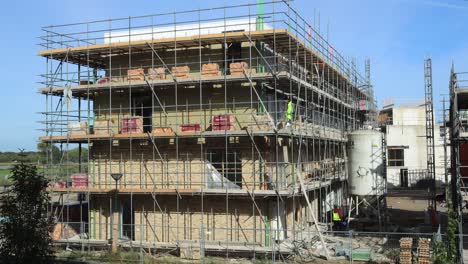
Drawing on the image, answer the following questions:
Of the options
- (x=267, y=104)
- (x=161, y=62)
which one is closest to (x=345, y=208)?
(x=267, y=104)

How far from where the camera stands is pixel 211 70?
22.0 m

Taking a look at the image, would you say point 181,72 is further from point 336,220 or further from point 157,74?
point 336,220

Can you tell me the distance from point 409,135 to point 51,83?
124ft

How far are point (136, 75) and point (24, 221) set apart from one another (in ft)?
36.7

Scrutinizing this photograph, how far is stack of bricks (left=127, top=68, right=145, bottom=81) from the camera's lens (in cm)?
2333

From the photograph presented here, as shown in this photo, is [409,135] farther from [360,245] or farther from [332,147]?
[360,245]

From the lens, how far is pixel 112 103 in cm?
2477

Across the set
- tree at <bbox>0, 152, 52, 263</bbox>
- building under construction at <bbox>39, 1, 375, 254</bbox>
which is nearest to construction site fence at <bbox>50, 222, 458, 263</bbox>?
building under construction at <bbox>39, 1, 375, 254</bbox>

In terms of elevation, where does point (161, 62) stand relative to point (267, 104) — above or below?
above

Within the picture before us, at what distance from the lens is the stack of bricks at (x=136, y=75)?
76.6 ft

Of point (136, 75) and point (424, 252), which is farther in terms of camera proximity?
point (136, 75)

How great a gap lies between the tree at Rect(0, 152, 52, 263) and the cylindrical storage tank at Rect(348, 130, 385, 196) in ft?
55.0

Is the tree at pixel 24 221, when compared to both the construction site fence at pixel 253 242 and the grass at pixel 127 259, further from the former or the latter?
the construction site fence at pixel 253 242

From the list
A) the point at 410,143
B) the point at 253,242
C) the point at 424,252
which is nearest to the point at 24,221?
the point at 253,242
